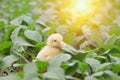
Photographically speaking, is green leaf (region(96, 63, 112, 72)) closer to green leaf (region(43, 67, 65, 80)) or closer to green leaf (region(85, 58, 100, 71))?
green leaf (region(85, 58, 100, 71))

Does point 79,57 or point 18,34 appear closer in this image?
point 79,57

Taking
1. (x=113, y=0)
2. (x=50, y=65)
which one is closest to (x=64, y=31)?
(x=50, y=65)

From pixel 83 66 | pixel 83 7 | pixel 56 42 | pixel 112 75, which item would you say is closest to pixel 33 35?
pixel 56 42

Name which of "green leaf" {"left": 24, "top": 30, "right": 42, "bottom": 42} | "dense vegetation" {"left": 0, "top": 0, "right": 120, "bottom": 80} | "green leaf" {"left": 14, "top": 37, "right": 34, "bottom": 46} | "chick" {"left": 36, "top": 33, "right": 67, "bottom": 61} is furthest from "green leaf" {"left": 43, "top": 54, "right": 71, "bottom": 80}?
"green leaf" {"left": 24, "top": 30, "right": 42, "bottom": 42}

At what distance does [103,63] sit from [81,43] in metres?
0.55

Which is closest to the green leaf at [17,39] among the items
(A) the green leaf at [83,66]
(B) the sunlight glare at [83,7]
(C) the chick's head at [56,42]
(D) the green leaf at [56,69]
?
(C) the chick's head at [56,42]

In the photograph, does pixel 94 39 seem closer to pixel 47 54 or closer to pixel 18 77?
pixel 47 54

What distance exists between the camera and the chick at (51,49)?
2.63 m

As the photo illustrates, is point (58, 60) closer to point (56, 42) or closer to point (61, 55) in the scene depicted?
point (61, 55)

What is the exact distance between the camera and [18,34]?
3.07m

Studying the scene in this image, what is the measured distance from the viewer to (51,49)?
8.93 ft

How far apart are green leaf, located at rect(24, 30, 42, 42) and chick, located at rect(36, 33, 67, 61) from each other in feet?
0.51

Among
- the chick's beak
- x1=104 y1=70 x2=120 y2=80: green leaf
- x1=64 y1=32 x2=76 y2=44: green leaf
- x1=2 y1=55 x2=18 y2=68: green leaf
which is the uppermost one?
x1=64 y1=32 x2=76 y2=44: green leaf

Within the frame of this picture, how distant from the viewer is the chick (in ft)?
8.63
